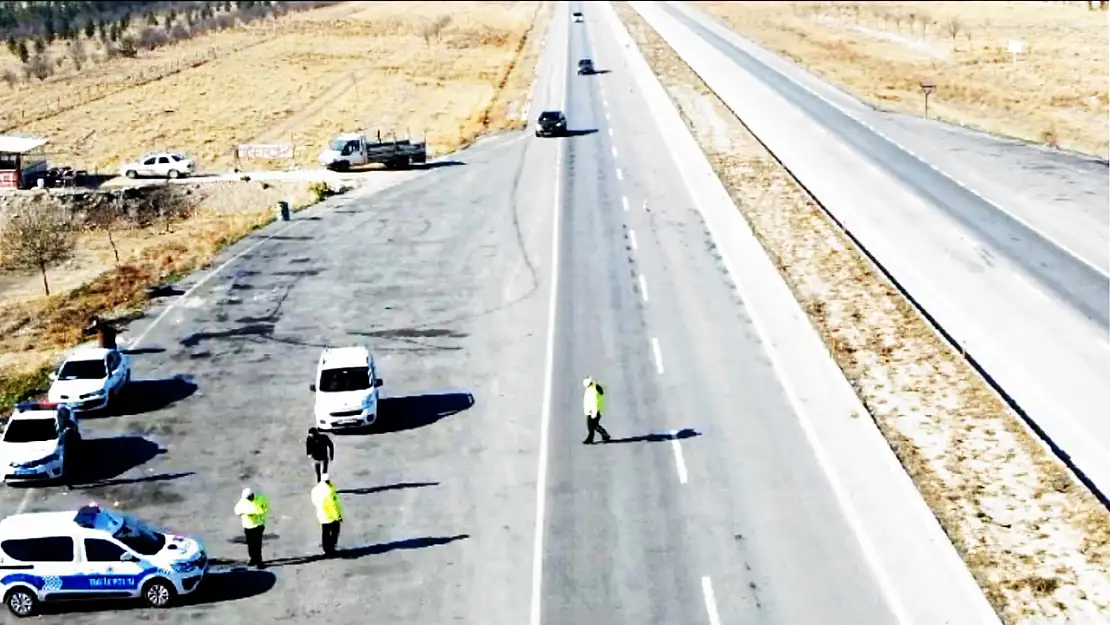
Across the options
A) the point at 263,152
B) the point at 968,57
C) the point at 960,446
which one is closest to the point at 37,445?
the point at 960,446

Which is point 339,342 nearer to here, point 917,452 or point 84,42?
point 917,452

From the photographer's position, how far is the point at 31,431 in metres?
27.2

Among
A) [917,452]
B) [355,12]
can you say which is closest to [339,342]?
[917,452]

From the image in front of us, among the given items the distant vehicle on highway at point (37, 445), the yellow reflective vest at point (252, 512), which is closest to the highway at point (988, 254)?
the yellow reflective vest at point (252, 512)

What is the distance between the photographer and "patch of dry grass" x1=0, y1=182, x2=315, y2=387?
1506 inches

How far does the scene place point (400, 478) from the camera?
2670 centimetres

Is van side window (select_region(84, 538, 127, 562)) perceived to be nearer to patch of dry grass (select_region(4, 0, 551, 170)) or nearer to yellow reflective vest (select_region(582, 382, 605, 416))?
yellow reflective vest (select_region(582, 382, 605, 416))

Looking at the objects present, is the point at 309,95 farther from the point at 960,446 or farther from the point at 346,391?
the point at 960,446

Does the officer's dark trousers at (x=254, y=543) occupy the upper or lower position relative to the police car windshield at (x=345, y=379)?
lower

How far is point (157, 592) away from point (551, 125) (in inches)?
1920

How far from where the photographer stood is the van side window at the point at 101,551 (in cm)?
2141

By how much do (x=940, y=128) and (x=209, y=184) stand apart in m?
36.6

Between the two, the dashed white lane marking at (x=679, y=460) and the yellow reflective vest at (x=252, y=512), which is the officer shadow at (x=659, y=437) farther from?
the yellow reflective vest at (x=252, y=512)

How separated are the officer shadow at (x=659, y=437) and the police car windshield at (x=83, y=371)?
40.8 feet
